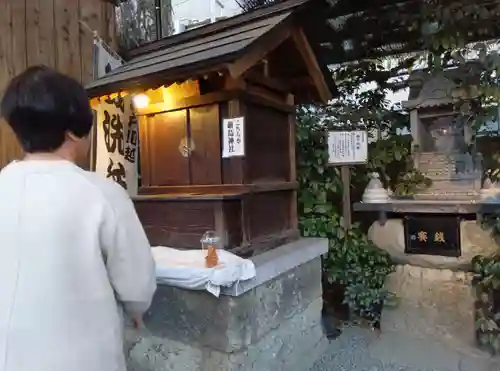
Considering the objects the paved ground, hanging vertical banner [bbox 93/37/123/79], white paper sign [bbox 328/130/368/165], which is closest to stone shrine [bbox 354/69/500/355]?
the paved ground

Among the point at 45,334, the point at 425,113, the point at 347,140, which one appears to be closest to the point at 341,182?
the point at 347,140

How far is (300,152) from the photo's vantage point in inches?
183

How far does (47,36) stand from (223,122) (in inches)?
70.8

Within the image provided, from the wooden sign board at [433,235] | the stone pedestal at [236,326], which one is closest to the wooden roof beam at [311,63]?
the stone pedestal at [236,326]

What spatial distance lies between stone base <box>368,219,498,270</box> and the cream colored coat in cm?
353

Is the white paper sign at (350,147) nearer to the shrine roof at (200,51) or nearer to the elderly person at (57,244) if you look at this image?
the shrine roof at (200,51)

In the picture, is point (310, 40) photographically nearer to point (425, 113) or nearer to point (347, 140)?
point (347, 140)

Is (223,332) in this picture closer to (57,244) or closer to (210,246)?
(210,246)

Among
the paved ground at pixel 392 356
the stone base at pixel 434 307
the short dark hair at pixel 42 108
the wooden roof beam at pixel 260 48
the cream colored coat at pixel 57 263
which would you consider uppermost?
the wooden roof beam at pixel 260 48

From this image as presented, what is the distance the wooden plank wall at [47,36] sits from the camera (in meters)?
3.26

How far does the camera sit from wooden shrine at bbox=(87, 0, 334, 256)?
2.90m

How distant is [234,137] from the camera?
9.62 feet

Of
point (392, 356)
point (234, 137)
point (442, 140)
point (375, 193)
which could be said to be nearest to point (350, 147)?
point (375, 193)

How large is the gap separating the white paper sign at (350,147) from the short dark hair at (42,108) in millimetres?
3251
